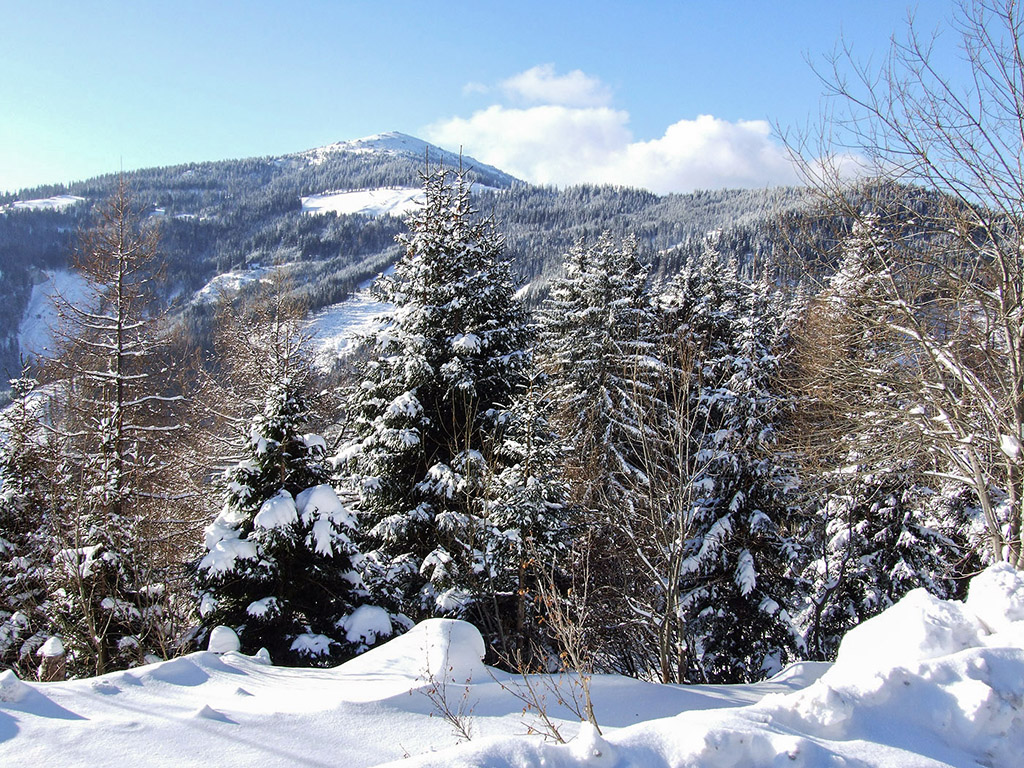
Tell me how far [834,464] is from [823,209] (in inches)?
159

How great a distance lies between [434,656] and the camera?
19.5 ft

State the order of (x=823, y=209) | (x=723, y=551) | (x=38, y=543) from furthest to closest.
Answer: (x=723, y=551) → (x=38, y=543) → (x=823, y=209)

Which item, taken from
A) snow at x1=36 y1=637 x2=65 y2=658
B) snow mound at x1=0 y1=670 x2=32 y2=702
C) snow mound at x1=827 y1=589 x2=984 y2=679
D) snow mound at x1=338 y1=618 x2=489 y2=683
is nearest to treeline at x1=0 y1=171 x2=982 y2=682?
snow at x1=36 y1=637 x2=65 y2=658

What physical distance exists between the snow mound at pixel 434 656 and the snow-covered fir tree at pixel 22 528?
7.25m

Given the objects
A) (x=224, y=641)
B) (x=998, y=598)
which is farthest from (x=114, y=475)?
(x=998, y=598)

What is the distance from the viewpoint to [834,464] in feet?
29.6

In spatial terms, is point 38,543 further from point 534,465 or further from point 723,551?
point 723,551

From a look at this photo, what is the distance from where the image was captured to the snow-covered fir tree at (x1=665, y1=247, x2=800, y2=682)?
45.0ft

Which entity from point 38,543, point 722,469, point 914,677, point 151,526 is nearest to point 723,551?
point 722,469

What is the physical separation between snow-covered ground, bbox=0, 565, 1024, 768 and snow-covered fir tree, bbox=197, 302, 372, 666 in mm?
2539

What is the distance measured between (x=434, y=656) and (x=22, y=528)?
36.0 feet

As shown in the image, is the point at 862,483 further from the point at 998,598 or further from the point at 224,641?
the point at 224,641

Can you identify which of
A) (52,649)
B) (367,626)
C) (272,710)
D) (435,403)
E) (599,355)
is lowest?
(367,626)

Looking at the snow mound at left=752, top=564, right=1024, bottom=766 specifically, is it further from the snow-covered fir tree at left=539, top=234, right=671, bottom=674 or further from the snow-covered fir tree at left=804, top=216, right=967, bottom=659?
the snow-covered fir tree at left=539, top=234, right=671, bottom=674
